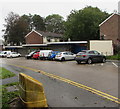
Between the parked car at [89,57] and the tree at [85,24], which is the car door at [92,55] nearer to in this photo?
the parked car at [89,57]

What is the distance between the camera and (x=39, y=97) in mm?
4977

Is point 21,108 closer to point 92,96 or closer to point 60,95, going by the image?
point 60,95

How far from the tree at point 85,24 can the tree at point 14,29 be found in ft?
70.6

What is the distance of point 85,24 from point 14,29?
27.1 meters

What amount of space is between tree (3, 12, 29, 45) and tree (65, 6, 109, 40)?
70.6 feet

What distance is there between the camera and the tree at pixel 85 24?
40.6 m

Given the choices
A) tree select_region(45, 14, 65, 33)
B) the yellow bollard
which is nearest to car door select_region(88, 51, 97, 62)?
the yellow bollard

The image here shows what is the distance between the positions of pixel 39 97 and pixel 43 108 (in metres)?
0.34

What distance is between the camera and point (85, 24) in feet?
135

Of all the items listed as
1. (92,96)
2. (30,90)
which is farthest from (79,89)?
(30,90)

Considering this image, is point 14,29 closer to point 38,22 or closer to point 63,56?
point 38,22

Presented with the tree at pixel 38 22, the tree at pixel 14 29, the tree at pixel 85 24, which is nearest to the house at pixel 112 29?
the tree at pixel 85 24

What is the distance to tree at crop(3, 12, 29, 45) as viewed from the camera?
5703 cm

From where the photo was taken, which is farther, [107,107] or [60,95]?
[60,95]
